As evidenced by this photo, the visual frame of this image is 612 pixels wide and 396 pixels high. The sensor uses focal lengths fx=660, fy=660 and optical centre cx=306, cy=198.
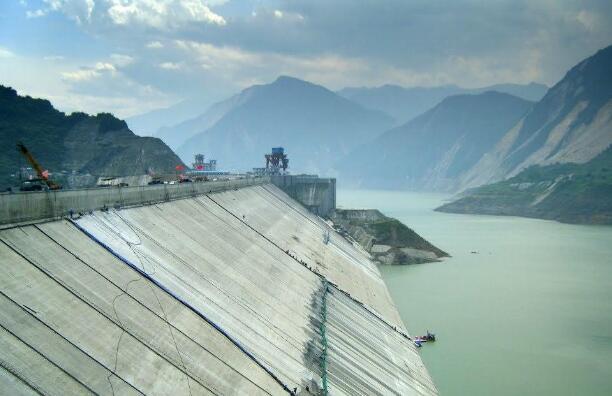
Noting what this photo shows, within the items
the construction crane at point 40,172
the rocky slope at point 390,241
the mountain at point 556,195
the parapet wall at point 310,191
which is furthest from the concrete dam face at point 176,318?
the mountain at point 556,195

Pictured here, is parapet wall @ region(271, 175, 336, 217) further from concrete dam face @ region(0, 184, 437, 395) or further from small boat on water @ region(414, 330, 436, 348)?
concrete dam face @ region(0, 184, 437, 395)

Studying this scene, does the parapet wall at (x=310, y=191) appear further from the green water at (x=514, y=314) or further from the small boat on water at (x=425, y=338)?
the small boat on water at (x=425, y=338)

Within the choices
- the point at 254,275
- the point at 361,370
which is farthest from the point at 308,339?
the point at 254,275

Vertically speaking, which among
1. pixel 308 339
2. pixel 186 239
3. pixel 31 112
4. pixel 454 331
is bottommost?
pixel 454 331

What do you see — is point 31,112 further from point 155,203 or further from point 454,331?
point 454,331

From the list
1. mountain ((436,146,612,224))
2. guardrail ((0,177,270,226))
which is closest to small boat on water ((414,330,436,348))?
guardrail ((0,177,270,226))

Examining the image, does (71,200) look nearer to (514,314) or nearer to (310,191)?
(514,314)

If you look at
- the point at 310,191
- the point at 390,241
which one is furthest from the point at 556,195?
the point at 390,241
